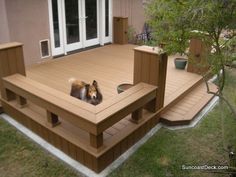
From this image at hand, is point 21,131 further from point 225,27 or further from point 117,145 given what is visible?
point 225,27

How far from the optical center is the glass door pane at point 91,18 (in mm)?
6902

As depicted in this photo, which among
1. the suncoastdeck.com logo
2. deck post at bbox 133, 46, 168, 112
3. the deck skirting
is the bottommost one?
the suncoastdeck.com logo

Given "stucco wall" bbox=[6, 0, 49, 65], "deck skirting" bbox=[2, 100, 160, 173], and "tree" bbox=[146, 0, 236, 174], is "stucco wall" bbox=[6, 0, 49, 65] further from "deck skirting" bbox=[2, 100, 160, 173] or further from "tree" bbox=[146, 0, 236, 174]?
"tree" bbox=[146, 0, 236, 174]

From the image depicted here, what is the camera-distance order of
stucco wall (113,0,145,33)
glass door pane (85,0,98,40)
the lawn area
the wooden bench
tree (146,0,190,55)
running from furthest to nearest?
stucco wall (113,0,145,33) < glass door pane (85,0,98,40) < the lawn area < the wooden bench < tree (146,0,190,55)

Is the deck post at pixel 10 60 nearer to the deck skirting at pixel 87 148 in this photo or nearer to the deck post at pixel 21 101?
the deck post at pixel 21 101

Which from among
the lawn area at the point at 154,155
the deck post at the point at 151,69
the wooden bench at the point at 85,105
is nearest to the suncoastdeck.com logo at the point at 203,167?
the lawn area at the point at 154,155

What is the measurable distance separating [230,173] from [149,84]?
1542mm

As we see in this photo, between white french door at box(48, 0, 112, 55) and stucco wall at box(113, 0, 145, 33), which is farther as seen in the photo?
stucco wall at box(113, 0, 145, 33)

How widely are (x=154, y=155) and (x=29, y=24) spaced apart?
3.88 m

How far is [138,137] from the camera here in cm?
359

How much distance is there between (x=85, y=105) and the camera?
121 inches

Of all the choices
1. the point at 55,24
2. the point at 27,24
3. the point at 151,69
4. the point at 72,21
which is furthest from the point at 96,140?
the point at 72,21

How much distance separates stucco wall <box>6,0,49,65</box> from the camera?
5.16 meters

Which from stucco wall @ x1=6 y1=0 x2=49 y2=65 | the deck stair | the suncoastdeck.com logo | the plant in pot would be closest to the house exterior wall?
stucco wall @ x1=6 y1=0 x2=49 y2=65
